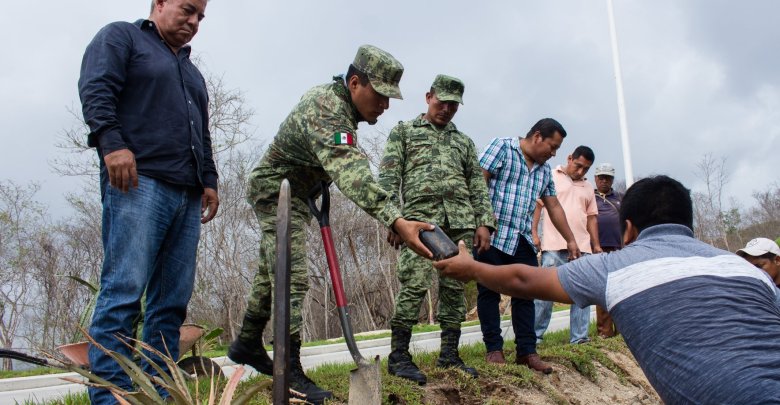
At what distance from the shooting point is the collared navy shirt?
3.26 m

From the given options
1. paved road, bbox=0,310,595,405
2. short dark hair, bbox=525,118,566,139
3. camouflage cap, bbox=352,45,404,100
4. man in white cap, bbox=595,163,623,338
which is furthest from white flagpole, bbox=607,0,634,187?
camouflage cap, bbox=352,45,404,100

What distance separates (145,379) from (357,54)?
2.25 metres

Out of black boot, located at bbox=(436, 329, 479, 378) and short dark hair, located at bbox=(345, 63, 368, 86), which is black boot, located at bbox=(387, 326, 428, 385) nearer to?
black boot, located at bbox=(436, 329, 479, 378)

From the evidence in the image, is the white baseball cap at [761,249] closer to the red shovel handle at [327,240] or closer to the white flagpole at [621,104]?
the red shovel handle at [327,240]

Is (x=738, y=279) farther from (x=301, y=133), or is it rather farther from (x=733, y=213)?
(x=733, y=213)

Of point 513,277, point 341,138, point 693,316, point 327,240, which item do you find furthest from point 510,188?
point 693,316

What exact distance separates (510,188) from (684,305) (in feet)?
11.9

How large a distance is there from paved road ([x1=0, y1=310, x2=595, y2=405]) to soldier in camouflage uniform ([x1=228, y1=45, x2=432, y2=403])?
0.41 metres

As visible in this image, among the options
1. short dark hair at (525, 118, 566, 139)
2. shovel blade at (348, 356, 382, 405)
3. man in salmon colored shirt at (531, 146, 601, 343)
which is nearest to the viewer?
shovel blade at (348, 356, 382, 405)

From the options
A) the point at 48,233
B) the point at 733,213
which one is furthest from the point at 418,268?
the point at 733,213

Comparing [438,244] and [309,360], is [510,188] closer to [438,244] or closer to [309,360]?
[438,244]

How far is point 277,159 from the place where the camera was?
4.18m

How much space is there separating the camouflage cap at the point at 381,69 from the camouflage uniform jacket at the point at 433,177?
1228 mm

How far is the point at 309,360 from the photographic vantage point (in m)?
7.79
